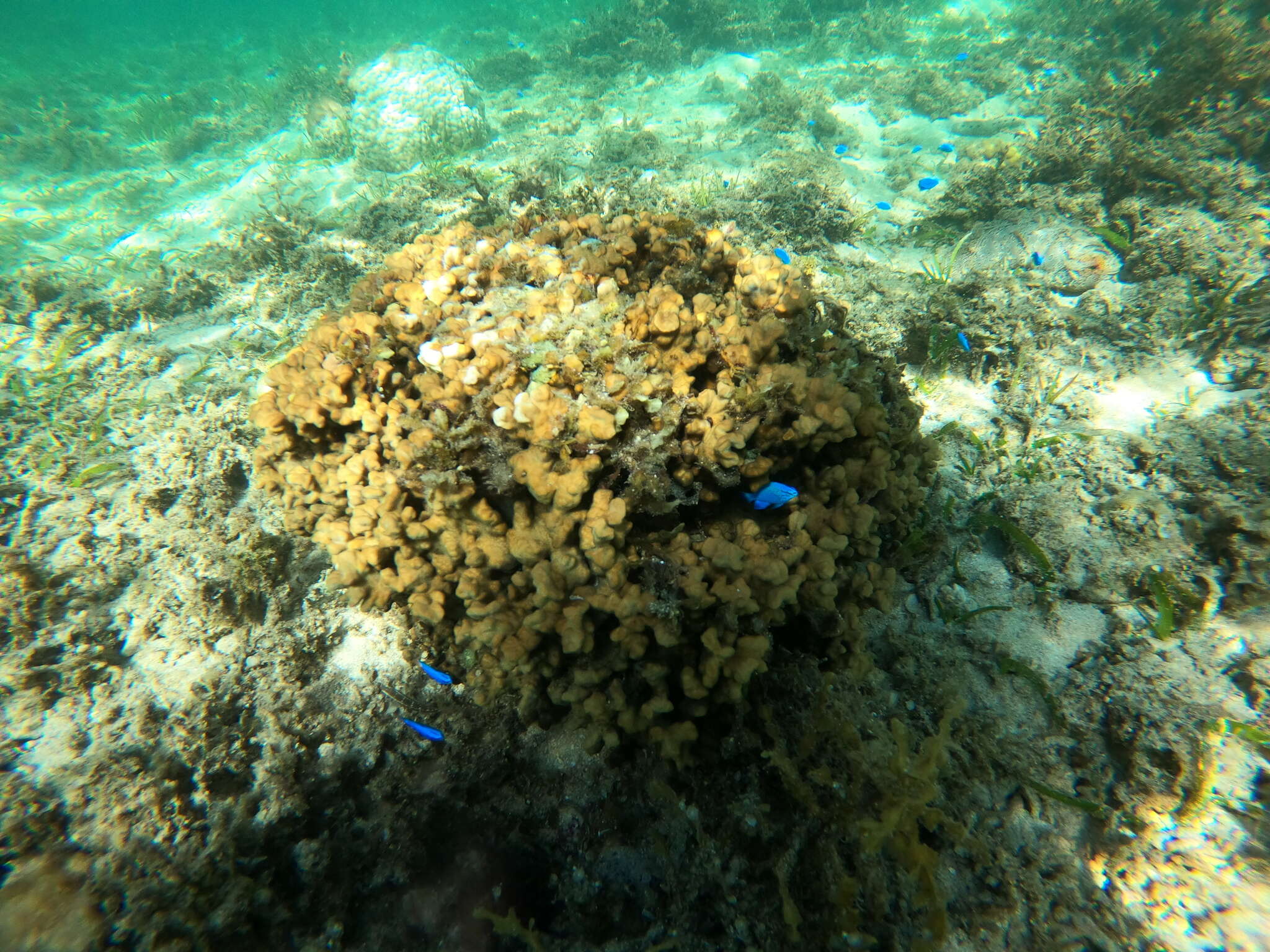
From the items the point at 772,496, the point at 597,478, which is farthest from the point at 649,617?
the point at 772,496

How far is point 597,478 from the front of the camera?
7.80 ft

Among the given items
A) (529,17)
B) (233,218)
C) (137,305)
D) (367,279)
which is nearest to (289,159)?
(233,218)

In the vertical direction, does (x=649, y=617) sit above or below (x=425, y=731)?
above

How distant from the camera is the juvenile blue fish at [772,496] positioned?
2.36 metres

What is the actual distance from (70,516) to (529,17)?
98.0 ft

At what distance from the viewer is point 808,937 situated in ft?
6.85

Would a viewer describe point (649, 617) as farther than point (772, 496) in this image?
No

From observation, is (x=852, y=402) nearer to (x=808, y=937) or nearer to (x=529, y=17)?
(x=808, y=937)

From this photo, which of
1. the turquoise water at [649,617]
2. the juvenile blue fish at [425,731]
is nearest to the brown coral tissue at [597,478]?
the turquoise water at [649,617]

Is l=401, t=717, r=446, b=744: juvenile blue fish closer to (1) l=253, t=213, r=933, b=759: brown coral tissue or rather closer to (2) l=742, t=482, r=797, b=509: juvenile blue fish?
(1) l=253, t=213, r=933, b=759: brown coral tissue

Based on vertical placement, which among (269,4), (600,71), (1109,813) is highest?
(269,4)

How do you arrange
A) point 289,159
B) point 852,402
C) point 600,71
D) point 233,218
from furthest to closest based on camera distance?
point 600,71
point 289,159
point 233,218
point 852,402

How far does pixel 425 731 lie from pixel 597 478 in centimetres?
151

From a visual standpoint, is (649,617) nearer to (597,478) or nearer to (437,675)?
(597,478)
